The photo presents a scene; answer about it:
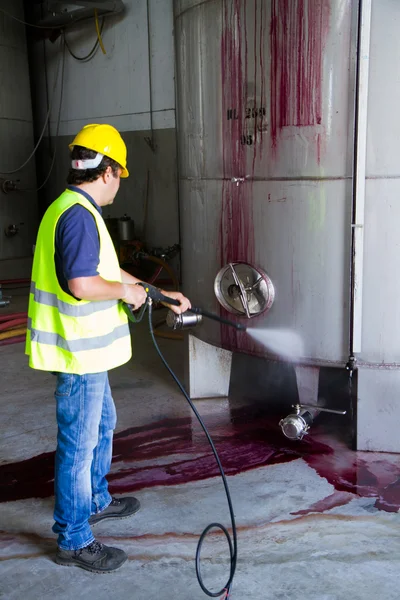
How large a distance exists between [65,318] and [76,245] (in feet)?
0.95

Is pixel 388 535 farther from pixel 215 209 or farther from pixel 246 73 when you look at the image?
pixel 246 73

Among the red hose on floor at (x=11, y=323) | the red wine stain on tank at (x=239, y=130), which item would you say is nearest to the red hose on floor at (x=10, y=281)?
the red hose on floor at (x=11, y=323)

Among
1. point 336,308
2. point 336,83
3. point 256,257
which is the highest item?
point 336,83

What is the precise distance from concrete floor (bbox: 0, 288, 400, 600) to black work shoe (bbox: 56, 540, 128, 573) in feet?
0.12

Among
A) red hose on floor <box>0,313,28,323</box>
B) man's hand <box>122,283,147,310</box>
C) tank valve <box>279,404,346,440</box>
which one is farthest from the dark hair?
red hose on floor <box>0,313,28,323</box>

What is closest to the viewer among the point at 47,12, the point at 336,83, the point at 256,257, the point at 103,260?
the point at 103,260

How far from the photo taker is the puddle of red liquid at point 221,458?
3.03 meters

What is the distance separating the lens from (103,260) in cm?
233

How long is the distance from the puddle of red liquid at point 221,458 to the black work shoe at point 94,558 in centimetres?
59

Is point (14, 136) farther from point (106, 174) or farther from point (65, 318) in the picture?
point (65, 318)

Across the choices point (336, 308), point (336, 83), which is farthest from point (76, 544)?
point (336, 83)

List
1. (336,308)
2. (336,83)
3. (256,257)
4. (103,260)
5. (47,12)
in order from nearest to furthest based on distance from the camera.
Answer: (103,260), (336,83), (336,308), (256,257), (47,12)

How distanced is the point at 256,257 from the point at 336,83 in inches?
38.2

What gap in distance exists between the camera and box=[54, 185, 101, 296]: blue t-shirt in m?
2.15
